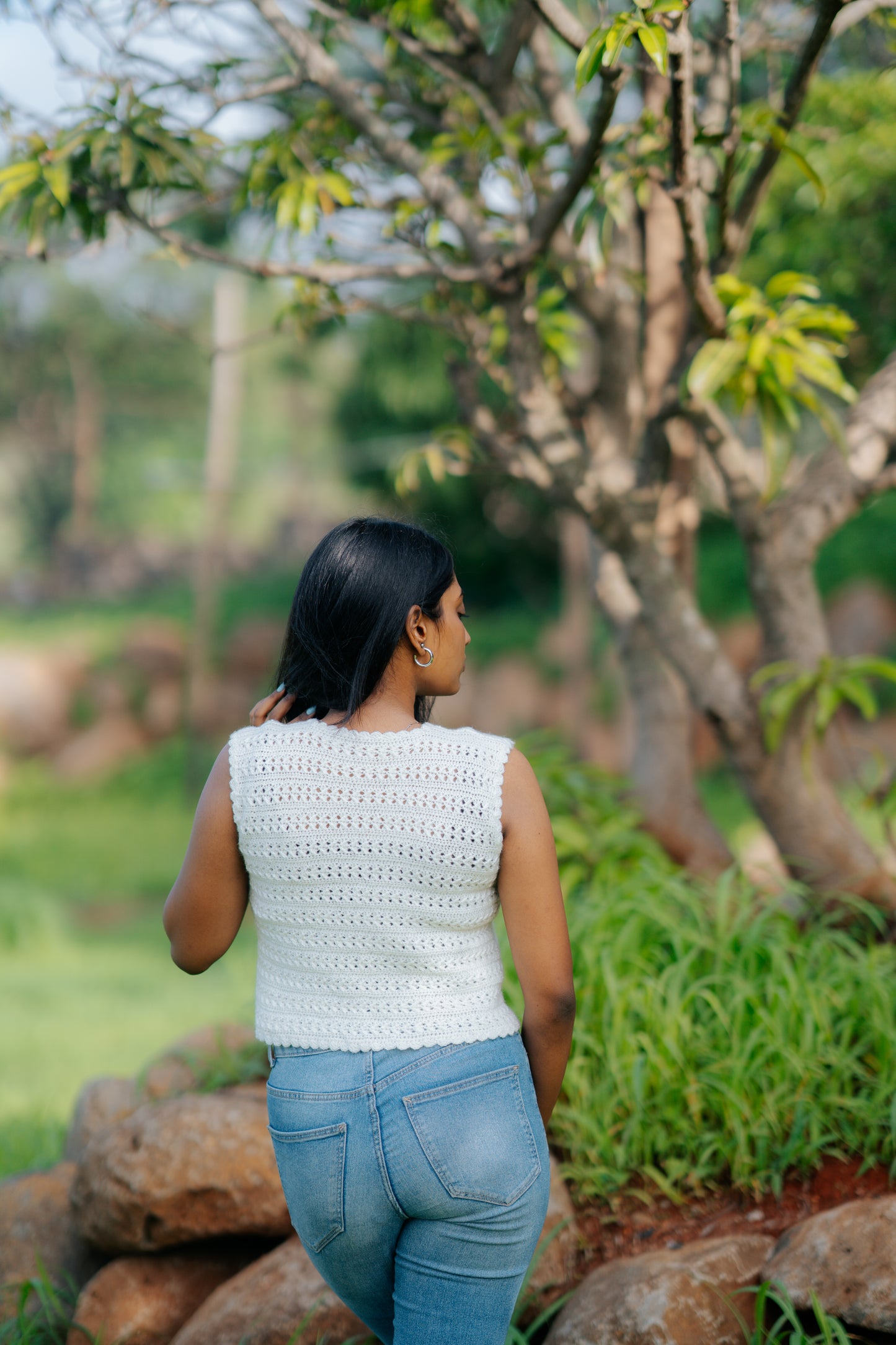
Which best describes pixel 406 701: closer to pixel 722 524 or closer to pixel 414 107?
pixel 414 107

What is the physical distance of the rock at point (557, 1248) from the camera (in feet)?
6.81

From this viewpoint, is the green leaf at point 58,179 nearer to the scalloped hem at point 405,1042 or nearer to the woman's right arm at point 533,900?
the woman's right arm at point 533,900

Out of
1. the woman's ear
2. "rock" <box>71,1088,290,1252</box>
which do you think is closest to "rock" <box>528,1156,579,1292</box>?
"rock" <box>71,1088,290,1252</box>

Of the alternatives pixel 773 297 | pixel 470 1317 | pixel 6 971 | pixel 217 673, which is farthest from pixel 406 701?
pixel 217 673

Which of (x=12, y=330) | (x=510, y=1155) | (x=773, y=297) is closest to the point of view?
(x=510, y=1155)

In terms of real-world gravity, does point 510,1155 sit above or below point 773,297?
below

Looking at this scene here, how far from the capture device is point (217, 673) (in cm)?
1267

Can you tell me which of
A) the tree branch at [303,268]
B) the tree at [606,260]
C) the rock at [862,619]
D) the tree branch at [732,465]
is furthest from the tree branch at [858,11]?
the rock at [862,619]

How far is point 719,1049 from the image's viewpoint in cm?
241

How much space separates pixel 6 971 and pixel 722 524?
812 cm

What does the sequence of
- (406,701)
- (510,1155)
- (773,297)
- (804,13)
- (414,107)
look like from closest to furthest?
1. (510,1155)
2. (406,701)
3. (773,297)
4. (414,107)
5. (804,13)

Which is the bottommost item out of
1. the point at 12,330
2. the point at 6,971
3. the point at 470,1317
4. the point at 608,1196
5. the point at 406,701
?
the point at 6,971

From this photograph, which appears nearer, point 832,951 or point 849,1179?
point 849,1179

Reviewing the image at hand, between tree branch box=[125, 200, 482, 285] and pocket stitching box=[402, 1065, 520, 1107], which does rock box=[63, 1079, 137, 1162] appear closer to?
pocket stitching box=[402, 1065, 520, 1107]
